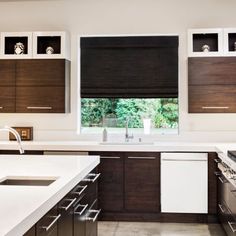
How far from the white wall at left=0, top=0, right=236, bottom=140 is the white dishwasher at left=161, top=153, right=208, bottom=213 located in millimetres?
711

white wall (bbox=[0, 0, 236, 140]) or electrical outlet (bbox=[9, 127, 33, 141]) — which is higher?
white wall (bbox=[0, 0, 236, 140])

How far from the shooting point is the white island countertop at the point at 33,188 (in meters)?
1.42

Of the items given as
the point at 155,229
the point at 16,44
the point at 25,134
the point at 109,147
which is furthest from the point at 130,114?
the point at 16,44

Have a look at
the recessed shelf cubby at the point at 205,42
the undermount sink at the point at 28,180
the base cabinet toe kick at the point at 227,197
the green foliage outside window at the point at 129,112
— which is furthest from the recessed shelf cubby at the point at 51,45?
the undermount sink at the point at 28,180

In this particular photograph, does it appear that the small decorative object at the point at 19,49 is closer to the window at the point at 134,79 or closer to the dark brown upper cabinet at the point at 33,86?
the dark brown upper cabinet at the point at 33,86

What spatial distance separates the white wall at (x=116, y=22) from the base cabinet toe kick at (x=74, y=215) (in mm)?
2257

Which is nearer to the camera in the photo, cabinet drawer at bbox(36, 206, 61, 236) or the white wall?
cabinet drawer at bbox(36, 206, 61, 236)

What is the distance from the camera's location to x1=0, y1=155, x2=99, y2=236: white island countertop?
4.67 feet

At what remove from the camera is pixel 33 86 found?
4.96 m

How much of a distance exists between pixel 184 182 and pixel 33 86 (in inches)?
92.3

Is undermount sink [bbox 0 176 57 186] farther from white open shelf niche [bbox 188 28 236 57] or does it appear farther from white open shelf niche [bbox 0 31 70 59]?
white open shelf niche [bbox 188 28 236 57]

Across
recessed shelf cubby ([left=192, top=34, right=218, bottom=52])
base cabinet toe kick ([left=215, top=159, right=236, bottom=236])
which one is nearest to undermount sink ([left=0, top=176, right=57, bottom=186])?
base cabinet toe kick ([left=215, top=159, right=236, bottom=236])

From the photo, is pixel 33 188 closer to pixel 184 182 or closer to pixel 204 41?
pixel 184 182

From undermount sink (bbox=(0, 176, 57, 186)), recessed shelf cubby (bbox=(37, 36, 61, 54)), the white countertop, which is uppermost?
recessed shelf cubby (bbox=(37, 36, 61, 54))
